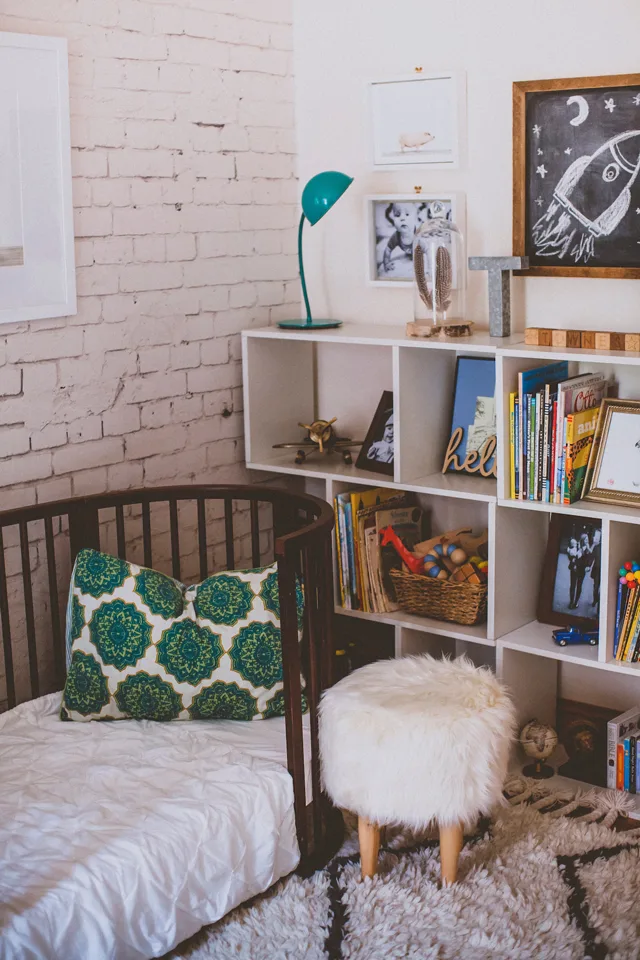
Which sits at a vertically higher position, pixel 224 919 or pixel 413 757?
pixel 413 757

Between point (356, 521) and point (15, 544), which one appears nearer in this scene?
point (15, 544)

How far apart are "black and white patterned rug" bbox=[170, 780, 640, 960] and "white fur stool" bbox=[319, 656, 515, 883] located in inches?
2.9

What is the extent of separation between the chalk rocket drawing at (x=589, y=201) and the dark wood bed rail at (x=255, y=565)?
2.75ft

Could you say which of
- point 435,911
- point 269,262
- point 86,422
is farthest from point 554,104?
point 435,911

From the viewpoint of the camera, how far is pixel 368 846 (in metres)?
2.25

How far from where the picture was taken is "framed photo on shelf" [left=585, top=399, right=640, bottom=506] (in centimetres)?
247

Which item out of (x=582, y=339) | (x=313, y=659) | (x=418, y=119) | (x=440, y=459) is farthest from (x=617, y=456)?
(x=418, y=119)

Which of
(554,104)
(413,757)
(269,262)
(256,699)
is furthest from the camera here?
(269,262)

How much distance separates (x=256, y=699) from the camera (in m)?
2.40

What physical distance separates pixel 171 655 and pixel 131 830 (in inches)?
18.1

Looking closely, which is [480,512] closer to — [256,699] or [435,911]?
[256,699]

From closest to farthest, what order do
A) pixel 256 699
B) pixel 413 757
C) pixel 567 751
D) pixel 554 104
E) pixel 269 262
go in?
pixel 413 757, pixel 256 699, pixel 554 104, pixel 567 751, pixel 269 262

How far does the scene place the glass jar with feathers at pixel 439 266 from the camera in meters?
2.77

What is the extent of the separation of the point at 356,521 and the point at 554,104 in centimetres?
109
